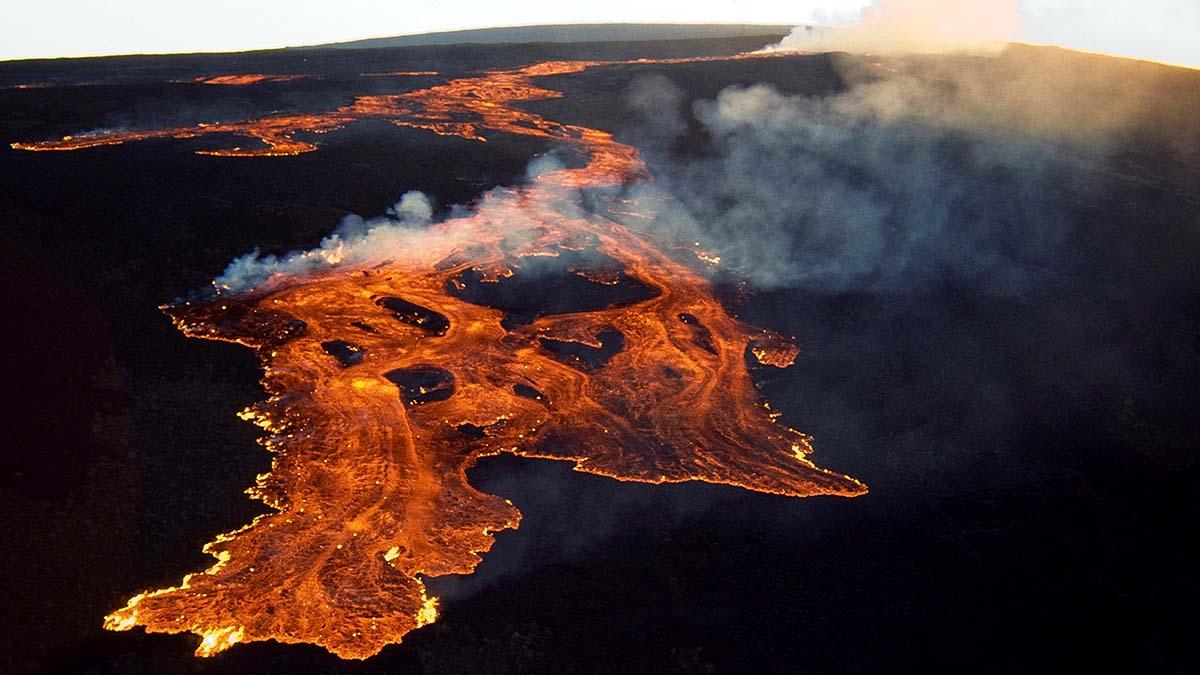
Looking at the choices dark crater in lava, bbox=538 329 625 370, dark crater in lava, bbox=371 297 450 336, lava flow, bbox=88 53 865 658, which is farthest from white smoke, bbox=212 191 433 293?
Result: dark crater in lava, bbox=538 329 625 370

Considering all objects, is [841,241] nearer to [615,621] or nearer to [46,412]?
[615,621]

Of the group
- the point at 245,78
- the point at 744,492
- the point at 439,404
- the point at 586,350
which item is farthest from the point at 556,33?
the point at 744,492

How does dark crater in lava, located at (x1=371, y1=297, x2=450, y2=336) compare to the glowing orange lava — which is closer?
dark crater in lava, located at (x1=371, y1=297, x2=450, y2=336)

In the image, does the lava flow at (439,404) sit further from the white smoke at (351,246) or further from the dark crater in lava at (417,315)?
the white smoke at (351,246)

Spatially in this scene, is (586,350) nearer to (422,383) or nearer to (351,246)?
(422,383)

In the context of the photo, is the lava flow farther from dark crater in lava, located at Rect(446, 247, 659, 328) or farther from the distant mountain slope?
the distant mountain slope

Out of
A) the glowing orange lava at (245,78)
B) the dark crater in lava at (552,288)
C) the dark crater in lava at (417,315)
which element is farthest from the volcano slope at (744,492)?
the glowing orange lava at (245,78)

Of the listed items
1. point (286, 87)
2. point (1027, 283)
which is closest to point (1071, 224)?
point (1027, 283)
